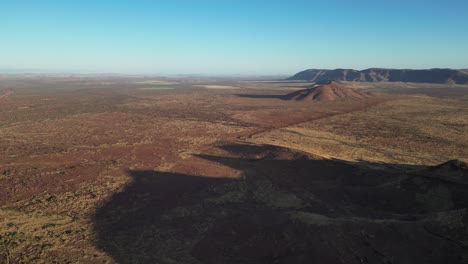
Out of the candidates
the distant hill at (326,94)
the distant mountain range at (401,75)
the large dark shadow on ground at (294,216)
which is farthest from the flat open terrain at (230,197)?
the distant mountain range at (401,75)

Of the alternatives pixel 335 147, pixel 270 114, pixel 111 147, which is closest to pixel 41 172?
pixel 111 147

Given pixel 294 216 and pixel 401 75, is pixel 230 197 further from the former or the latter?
pixel 401 75

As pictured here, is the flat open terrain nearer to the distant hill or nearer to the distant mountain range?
the distant hill

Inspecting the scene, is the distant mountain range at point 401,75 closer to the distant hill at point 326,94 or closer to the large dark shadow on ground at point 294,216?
the distant hill at point 326,94

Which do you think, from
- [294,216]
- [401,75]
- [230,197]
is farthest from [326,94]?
[401,75]

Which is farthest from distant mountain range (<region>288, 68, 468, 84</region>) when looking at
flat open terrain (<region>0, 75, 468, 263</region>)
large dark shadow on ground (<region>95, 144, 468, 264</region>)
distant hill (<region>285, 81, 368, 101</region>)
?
large dark shadow on ground (<region>95, 144, 468, 264</region>)

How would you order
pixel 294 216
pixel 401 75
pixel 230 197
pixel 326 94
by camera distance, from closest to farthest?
pixel 294 216 < pixel 230 197 < pixel 326 94 < pixel 401 75

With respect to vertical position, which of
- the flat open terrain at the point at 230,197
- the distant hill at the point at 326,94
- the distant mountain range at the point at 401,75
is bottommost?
the flat open terrain at the point at 230,197
